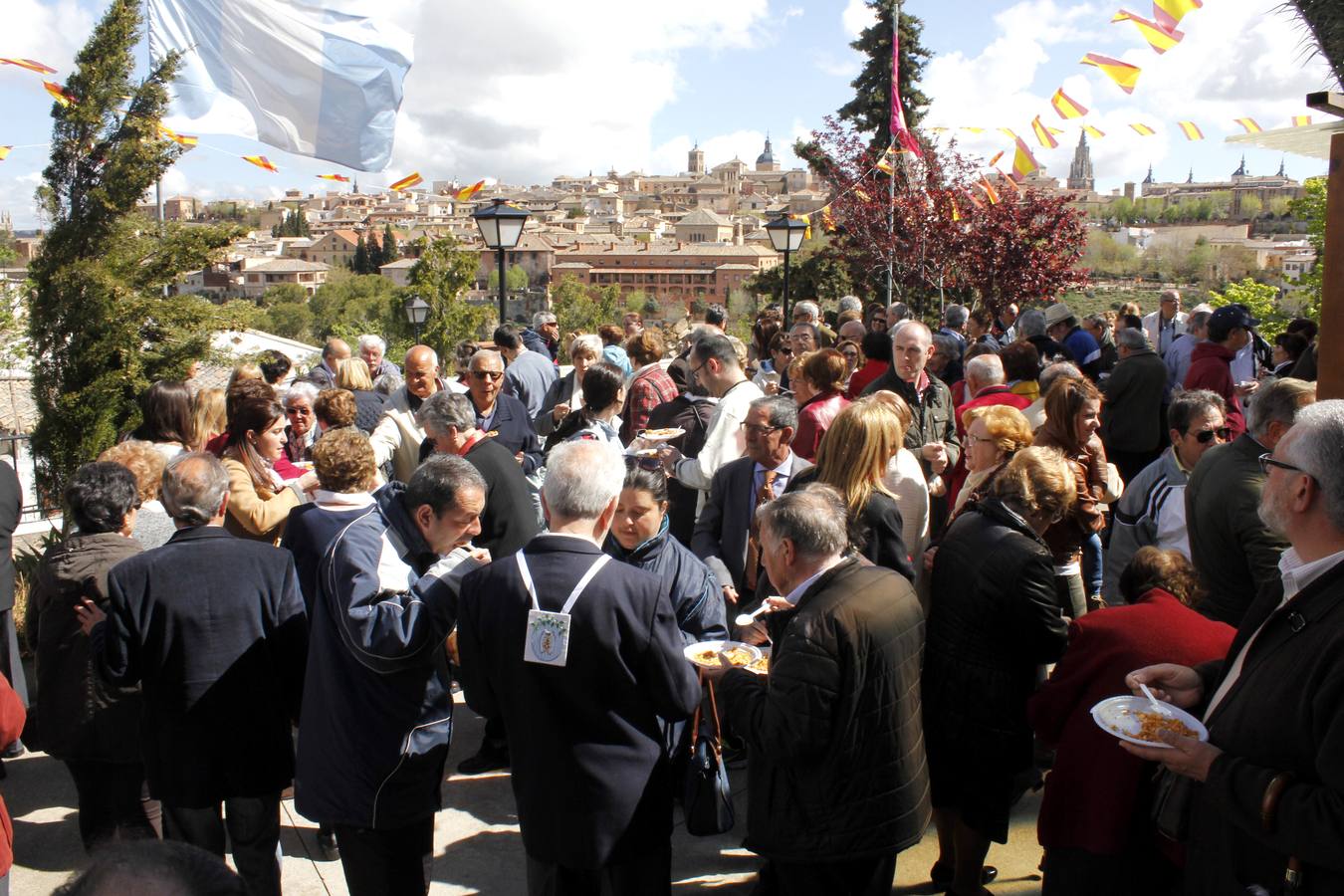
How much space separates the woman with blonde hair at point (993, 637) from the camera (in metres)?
3.00

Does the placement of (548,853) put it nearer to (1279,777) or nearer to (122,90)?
(1279,777)

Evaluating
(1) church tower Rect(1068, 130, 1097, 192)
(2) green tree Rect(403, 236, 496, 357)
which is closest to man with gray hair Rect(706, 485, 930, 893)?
(2) green tree Rect(403, 236, 496, 357)

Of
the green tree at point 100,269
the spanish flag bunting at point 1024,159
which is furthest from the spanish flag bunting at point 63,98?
the spanish flag bunting at point 1024,159

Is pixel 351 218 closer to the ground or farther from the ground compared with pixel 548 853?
farther from the ground

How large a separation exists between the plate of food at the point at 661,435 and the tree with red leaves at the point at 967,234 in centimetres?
1178

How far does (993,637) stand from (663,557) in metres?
1.06

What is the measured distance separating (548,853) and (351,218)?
172 metres

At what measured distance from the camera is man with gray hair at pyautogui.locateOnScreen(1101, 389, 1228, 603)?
4.05 metres

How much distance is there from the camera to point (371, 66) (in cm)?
820

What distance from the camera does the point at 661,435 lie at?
4918mm

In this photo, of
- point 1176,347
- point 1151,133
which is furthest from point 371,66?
point 1151,133

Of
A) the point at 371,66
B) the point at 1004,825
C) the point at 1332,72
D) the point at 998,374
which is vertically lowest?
the point at 1004,825

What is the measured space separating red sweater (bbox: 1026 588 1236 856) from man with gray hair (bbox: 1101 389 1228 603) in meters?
1.48

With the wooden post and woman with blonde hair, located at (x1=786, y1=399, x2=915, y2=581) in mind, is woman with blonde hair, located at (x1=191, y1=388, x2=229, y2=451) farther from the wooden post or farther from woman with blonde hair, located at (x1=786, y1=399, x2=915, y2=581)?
the wooden post
